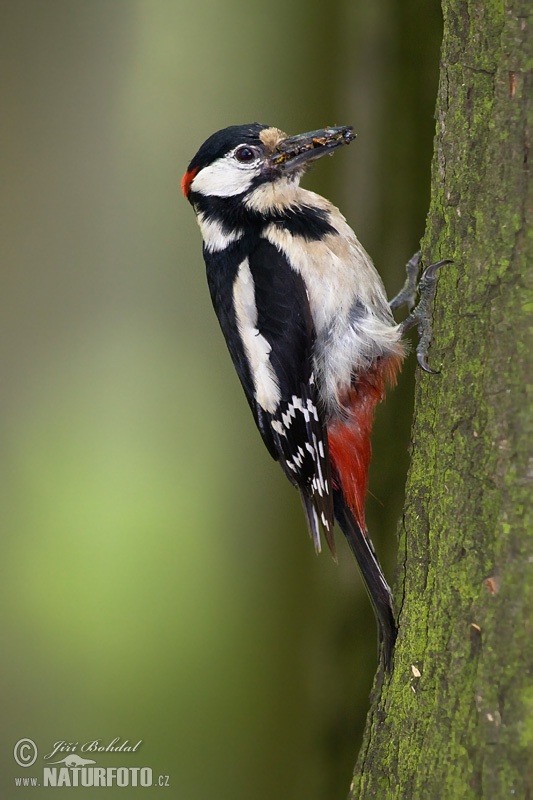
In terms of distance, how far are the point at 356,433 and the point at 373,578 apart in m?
0.29

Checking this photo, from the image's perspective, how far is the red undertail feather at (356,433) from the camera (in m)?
1.37

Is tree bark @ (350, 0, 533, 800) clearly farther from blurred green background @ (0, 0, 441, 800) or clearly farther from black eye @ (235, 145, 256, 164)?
blurred green background @ (0, 0, 441, 800)

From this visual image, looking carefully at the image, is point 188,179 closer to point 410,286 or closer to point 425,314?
point 410,286

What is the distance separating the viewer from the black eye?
1.41 metres

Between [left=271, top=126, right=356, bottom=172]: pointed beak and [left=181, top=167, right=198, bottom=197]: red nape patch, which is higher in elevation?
[left=271, top=126, right=356, bottom=172]: pointed beak

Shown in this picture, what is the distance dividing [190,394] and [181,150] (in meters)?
0.71

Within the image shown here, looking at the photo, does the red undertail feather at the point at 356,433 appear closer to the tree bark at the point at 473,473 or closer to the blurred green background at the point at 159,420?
the tree bark at the point at 473,473

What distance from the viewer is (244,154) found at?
1414mm

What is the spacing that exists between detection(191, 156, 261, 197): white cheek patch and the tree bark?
0.46 m

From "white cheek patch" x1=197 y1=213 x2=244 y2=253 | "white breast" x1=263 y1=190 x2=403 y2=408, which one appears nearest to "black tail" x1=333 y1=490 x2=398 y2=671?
"white breast" x1=263 y1=190 x2=403 y2=408

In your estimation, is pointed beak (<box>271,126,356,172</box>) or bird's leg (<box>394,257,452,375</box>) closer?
bird's leg (<box>394,257,452,375</box>)

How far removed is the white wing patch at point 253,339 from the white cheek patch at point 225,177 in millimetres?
170

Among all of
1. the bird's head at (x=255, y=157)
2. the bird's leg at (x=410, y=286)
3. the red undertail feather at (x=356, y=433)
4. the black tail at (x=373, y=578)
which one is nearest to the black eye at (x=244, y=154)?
the bird's head at (x=255, y=157)

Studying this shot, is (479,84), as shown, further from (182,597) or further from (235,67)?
(182,597)
